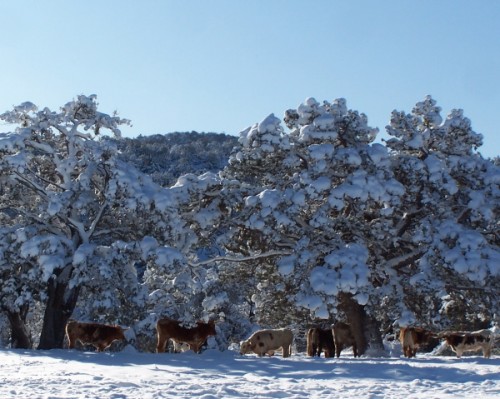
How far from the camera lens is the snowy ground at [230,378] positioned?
1070cm

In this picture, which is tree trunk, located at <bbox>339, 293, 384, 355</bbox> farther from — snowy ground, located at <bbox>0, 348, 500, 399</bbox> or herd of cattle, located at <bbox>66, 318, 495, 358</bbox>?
snowy ground, located at <bbox>0, 348, 500, 399</bbox>

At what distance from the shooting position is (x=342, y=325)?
20297 mm

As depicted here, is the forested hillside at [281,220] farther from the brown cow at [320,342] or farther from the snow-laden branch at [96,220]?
the brown cow at [320,342]

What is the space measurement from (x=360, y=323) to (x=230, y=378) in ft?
37.1

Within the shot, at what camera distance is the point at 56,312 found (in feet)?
71.6

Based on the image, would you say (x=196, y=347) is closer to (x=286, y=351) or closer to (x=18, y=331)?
(x=286, y=351)

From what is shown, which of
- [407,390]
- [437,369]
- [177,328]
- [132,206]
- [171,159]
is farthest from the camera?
Answer: [171,159]

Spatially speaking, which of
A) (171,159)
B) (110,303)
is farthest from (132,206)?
(171,159)

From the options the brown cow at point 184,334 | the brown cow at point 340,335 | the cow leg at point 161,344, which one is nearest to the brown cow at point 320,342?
the brown cow at point 340,335

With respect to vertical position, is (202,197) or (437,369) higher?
(202,197)

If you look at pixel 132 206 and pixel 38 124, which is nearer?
pixel 132 206

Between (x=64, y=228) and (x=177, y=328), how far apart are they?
21.3 ft

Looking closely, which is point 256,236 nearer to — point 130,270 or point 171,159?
point 130,270

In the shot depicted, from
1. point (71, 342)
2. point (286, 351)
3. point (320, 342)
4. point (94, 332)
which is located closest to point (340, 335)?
point (320, 342)
